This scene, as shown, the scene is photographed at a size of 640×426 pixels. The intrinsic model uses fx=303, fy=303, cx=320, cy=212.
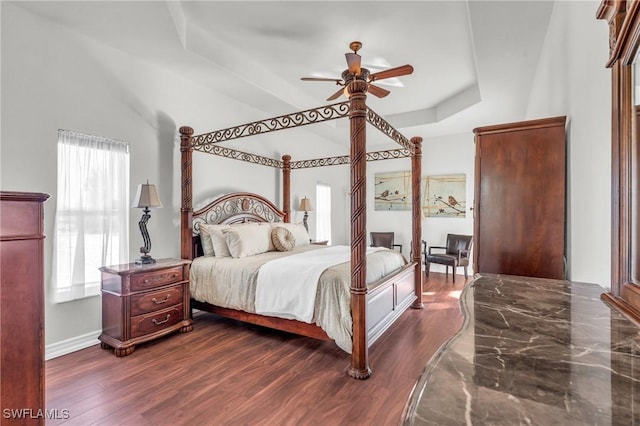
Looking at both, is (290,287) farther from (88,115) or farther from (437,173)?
Result: (437,173)

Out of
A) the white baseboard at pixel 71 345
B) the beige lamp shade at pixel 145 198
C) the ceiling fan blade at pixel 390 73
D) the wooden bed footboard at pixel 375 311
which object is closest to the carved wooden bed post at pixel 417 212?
the wooden bed footboard at pixel 375 311

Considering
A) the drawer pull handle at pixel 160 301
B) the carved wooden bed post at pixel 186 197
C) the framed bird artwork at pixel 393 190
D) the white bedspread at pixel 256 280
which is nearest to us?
the white bedspread at pixel 256 280

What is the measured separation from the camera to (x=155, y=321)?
9.71ft

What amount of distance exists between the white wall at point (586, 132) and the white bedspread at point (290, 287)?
6.11ft

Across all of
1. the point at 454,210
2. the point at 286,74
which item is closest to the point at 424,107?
the point at 454,210

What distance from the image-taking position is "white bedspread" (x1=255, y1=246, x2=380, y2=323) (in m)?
2.72

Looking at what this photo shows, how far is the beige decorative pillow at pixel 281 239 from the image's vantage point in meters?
4.04

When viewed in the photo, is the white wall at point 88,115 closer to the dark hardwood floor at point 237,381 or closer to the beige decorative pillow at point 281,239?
the dark hardwood floor at point 237,381

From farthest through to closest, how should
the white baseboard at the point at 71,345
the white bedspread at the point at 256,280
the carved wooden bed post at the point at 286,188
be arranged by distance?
1. the carved wooden bed post at the point at 286,188
2. the white baseboard at the point at 71,345
3. the white bedspread at the point at 256,280

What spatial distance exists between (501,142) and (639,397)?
1991 millimetres

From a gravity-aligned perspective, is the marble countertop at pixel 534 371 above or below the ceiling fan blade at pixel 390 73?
below

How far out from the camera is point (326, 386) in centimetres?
227

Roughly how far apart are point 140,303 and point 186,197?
1.29 meters

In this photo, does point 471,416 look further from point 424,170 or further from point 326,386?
point 424,170
